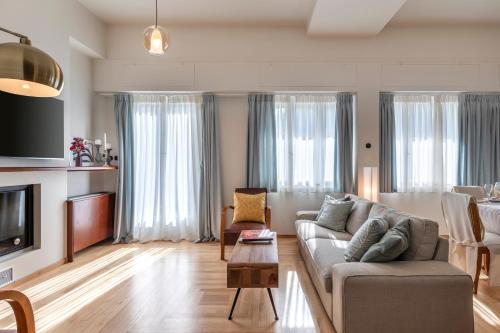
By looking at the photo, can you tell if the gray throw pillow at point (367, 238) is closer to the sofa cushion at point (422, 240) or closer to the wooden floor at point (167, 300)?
the sofa cushion at point (422, 240)

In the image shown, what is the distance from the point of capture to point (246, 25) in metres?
4.96

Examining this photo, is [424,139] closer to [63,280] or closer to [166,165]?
[166,165]

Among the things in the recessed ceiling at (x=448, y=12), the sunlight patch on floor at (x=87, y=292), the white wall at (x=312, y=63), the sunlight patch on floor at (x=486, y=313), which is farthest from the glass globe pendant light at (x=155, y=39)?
the sunlight patch on floor at (x=486, y=313)

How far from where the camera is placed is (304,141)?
16.7 feet

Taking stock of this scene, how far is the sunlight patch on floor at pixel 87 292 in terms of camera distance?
99.2 inches

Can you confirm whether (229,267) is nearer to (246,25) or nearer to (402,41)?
(246,25)

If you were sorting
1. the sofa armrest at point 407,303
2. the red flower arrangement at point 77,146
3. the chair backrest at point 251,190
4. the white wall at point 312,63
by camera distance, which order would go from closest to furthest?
1. the sofa armrest at point 407,303
2. the red flower arrangement at point 77,146
3. the chair backrest at point 251,190
4. the white wall at point 312,63

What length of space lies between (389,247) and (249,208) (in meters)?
2.51

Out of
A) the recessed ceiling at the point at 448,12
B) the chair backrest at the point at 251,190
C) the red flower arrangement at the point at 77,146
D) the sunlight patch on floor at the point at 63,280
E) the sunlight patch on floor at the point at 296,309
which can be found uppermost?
the recessed ceiling at the point at 448,12

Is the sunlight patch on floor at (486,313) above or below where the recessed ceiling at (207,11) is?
below

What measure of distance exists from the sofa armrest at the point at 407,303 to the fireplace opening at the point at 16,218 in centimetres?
329

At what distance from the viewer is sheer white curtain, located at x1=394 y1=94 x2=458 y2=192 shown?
16.6ft

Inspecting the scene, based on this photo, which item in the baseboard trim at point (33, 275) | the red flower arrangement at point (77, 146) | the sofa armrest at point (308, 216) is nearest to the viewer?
the baseboard trim at point (33, 275)

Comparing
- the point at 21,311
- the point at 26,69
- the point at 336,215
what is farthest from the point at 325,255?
the point at 26,69
